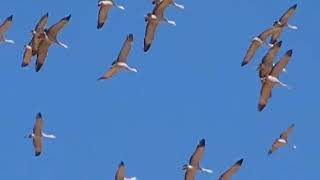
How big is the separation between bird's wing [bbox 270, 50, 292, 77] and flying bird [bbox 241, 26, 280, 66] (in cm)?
139

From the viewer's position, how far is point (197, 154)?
46.5 meters

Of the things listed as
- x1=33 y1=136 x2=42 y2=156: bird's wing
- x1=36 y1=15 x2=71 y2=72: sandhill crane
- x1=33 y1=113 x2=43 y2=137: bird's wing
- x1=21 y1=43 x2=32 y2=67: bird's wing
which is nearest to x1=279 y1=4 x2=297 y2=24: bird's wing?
x1=36 y1=15 x2=71 y2=72: sandhill crane

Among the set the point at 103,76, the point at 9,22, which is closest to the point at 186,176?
the point at 103,76

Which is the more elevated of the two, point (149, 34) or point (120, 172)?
point (149, 34)

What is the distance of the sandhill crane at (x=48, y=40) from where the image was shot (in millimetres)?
44688

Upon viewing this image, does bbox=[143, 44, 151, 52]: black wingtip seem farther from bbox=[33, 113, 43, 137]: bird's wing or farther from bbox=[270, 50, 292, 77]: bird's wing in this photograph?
bbox=[33, 113, 43, 137]: bird's wing

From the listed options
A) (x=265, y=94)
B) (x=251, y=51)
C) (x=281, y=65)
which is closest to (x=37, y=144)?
(x=251, y=51)

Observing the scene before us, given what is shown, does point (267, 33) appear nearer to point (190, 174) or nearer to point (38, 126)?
point (190, 174)

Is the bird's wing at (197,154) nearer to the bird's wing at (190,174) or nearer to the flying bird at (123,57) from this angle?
the bird's wing at (190,174)

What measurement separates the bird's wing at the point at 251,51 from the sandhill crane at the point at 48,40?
560cm

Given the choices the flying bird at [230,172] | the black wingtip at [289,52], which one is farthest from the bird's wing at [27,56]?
the black wingtip at [289,52]

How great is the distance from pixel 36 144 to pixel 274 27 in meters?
8.30

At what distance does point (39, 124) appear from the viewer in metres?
48.7

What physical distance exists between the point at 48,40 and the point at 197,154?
215 inches
